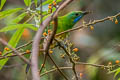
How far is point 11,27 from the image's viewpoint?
1.58m

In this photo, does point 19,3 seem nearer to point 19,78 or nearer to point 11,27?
point 19,78

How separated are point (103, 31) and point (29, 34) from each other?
4.66 feet

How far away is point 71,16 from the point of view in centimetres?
236

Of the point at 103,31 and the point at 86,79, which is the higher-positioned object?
the point at 103,31

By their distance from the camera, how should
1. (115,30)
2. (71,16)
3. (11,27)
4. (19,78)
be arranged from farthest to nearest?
(115,30) < (19,78) < (71,16) < (11,27)

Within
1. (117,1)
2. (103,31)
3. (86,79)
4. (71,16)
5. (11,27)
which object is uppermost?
(11,27)

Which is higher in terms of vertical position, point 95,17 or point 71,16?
point 71,16

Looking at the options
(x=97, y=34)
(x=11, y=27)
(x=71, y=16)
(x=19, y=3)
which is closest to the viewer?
(x=11, y=27)

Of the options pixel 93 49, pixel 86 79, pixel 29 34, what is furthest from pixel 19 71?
pixel 93 49

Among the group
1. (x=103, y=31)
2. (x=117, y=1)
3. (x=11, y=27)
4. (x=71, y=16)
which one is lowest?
(x=103, y=31)

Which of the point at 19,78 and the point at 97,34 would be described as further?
the point at 97,34

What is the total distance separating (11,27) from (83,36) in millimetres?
3390

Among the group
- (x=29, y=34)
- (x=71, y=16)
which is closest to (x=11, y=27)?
(x=71, y=16)

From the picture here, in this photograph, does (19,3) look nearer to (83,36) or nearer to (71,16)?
(83,36)
